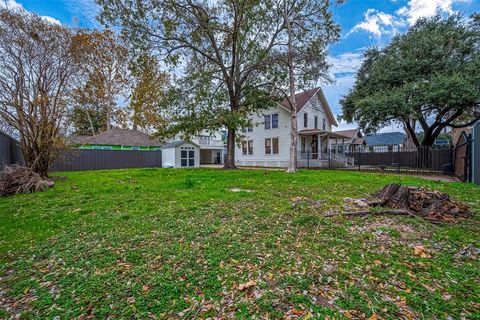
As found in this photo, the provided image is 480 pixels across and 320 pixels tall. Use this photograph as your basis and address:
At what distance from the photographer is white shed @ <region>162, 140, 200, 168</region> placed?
2057 cm

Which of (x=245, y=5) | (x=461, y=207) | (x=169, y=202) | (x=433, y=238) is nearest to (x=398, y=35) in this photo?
(x=245, y=5)

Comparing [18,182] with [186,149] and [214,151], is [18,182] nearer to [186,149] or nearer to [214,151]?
[186,149]

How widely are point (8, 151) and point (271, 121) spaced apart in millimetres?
17577

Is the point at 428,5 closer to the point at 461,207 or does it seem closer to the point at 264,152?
the point at 264,152

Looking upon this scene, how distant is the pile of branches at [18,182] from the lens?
265 inches

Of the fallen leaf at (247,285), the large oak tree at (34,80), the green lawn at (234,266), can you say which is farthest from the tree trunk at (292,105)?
the large oak tree at (34,80)

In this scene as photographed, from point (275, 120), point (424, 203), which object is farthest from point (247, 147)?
point (424, 203)

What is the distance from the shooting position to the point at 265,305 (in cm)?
185

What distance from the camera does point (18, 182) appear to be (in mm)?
7035

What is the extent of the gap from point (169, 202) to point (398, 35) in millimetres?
20931

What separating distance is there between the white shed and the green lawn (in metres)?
16.4

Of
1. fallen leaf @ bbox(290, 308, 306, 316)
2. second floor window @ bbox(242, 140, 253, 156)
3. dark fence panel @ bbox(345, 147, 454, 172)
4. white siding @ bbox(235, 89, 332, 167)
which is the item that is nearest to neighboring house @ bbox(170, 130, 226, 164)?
white siding @ bbox(235, 89, 332, 167)

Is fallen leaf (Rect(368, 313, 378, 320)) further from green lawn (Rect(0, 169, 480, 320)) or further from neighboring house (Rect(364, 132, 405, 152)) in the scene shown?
neighboring house (Rect(364, 132, 405, 152))

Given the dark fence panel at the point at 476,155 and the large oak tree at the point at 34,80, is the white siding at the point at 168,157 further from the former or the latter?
the dark fence panel at the point at 476,155
